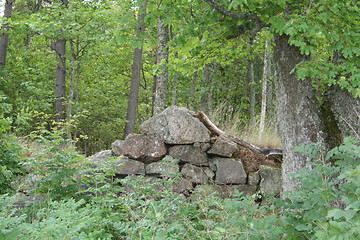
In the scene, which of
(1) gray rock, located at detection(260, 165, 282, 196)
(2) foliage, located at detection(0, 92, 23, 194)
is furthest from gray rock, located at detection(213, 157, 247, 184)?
(2) foliage, located at detection(0, 92, 23, 194)

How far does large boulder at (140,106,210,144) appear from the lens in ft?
23.9

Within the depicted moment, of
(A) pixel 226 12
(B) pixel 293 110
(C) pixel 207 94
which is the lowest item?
(B) pixel 293 110

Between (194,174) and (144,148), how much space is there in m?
1.18

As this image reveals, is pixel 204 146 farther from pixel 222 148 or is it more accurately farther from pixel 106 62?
pixel 106 62

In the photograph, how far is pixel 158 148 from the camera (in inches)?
287

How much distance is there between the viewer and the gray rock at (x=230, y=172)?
7.30m

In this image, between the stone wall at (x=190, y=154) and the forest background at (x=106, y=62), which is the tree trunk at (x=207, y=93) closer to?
the forest background at (x=106, y=62)

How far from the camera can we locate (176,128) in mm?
7297

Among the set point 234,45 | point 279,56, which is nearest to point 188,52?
point 234,45

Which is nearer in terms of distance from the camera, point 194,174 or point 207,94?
point 194,174

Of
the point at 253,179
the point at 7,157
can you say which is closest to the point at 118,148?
the point at 7,157

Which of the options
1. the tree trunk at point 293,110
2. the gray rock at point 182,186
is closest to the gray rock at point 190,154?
the gray rock at point 182,186

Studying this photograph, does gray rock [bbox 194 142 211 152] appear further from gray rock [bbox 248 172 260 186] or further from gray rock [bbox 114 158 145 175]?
gray rock [bbox 114 158 145 175]

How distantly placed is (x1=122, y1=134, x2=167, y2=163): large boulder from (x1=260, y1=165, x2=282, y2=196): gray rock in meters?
2.18
